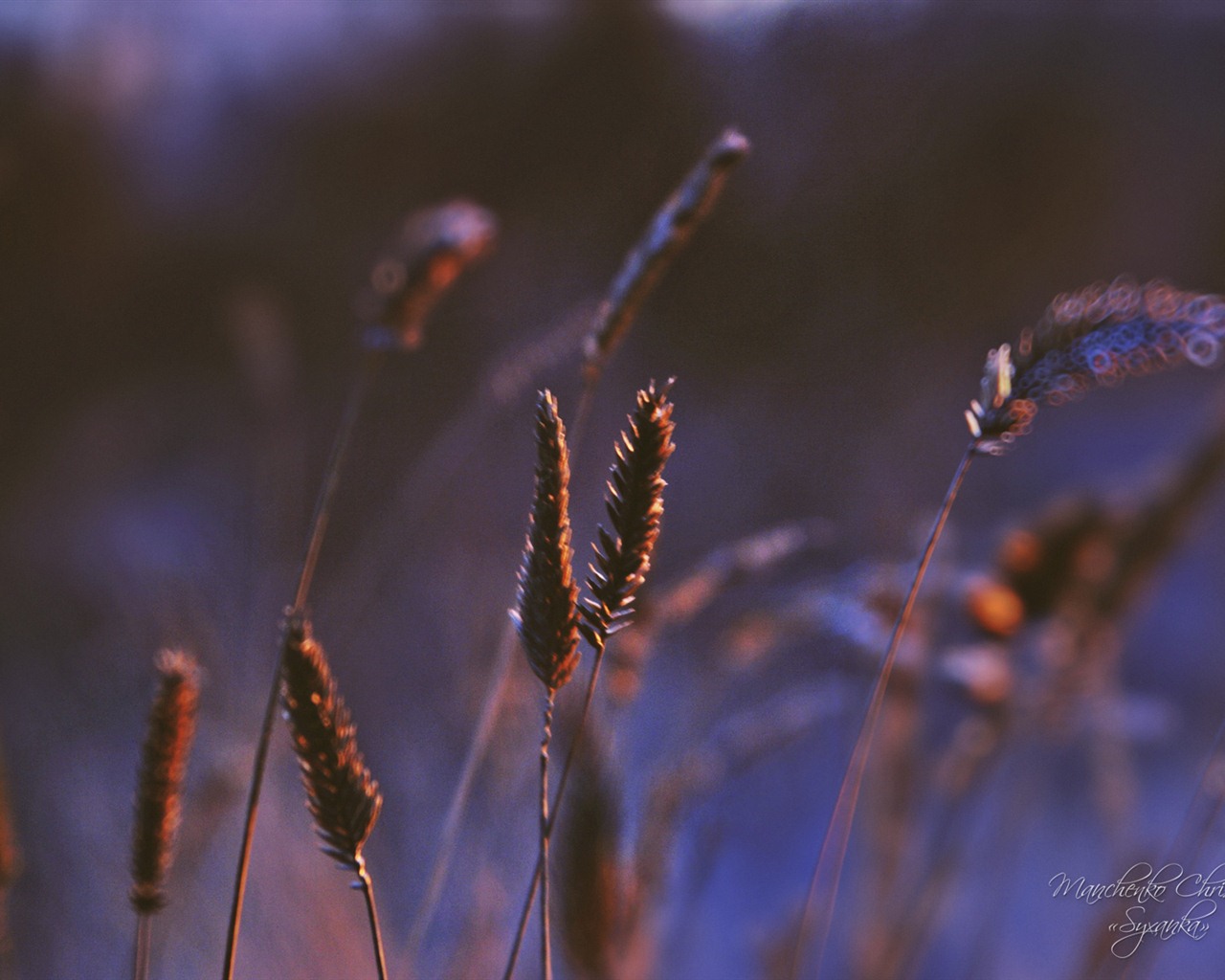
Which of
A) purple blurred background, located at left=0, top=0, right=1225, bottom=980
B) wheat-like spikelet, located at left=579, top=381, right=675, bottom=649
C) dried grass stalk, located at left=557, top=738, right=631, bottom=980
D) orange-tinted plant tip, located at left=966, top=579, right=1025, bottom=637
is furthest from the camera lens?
purple blurred background, located at left=0, top=0, right=1225, bottom=980

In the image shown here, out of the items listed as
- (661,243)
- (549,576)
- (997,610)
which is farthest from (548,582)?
(997,610)

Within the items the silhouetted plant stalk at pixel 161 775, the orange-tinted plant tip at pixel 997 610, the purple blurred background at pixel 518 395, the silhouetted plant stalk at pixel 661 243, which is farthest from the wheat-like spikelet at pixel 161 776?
the orange-tinted plant tip at pixel 997 610

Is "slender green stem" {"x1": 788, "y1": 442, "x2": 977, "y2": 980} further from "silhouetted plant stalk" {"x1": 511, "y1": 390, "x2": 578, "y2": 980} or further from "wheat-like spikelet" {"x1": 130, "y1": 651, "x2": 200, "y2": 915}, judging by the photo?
"wheat-like spikelet" {"x1": 130, "y1": 651, "x2": 200, "y2": 915}

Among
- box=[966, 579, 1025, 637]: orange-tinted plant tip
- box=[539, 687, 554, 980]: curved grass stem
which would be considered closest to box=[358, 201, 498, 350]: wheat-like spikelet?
box=[539, 687, 554, 980]: curved grass stem

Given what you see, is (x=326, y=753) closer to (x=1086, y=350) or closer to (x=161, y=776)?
(x=161, y=776)

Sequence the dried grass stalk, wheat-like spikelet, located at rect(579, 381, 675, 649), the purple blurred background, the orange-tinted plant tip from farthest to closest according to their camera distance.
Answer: the purple blurred background, the orange-tinted plant tip, the dried grass stalk, wheat-like spikelet, located at rect(579, 381, 675, 649)

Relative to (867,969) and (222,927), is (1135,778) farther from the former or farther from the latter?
(222,927)

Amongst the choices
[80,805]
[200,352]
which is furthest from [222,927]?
[200,352]

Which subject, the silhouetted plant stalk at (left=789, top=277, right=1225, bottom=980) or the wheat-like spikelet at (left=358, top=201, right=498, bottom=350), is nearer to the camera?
the silhouetted plant stalk at (left=789, top=277, right=1225, bottom=980)
